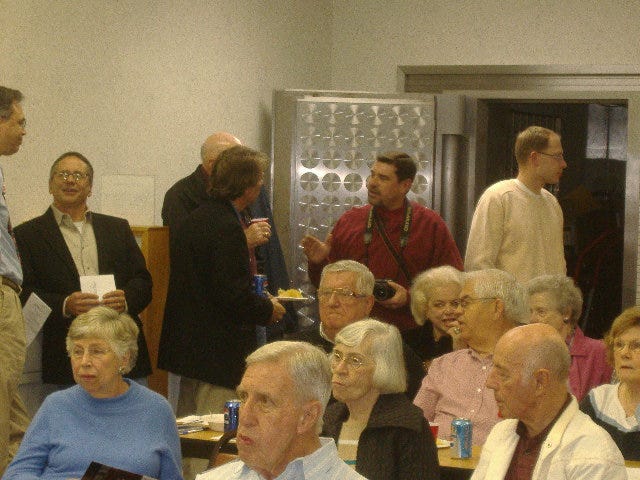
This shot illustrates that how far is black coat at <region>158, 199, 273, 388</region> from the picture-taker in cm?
543

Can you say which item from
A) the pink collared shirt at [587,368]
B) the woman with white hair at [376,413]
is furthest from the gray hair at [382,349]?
the pink collared shirt at [587,368]

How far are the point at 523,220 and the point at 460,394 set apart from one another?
1842 mm

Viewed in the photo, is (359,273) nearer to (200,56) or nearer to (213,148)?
(213,148)

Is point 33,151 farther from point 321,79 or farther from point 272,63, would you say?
point 321,79

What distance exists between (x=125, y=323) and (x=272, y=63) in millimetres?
4094

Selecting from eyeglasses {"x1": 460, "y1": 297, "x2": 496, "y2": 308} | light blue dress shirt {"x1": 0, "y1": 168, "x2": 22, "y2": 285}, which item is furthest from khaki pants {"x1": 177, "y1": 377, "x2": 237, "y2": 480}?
eyeglasses {"x1": 460, "y1": 297, "x2": 496, "y2": 308}

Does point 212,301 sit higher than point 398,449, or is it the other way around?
point 212,301

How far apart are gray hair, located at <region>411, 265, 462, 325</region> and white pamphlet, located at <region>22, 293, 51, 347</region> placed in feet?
5.44

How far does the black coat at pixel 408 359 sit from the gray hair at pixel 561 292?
1.96 feet

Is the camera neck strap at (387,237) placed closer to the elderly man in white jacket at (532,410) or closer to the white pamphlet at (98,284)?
the white pamphlet at (98,284)

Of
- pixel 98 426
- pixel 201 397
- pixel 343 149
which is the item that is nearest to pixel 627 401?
pixel 98 426

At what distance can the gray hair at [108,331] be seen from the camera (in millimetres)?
4254

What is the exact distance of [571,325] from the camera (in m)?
4.99

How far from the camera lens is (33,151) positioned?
5.64m
